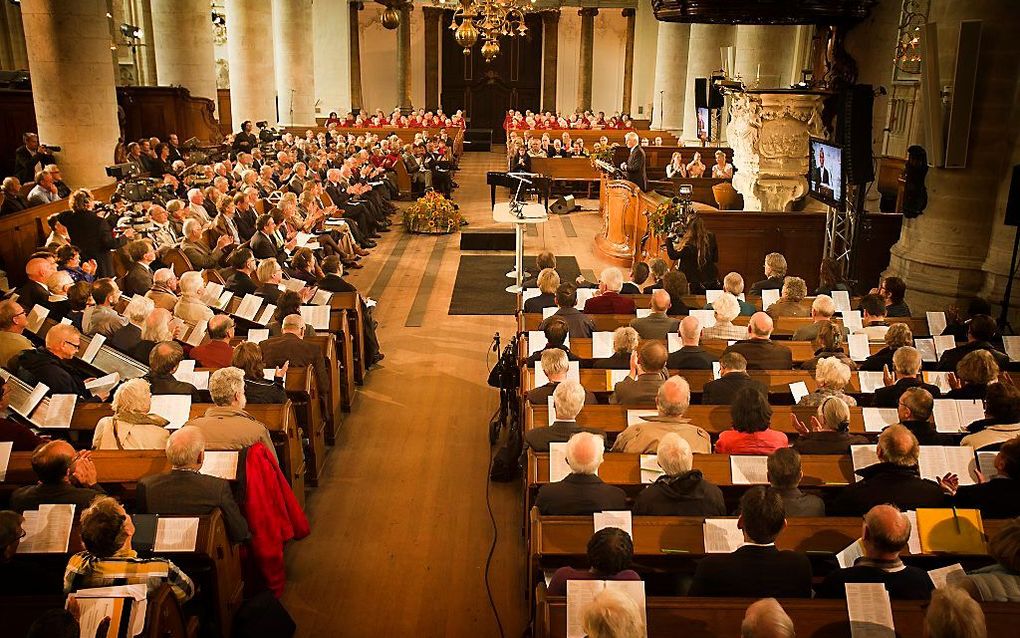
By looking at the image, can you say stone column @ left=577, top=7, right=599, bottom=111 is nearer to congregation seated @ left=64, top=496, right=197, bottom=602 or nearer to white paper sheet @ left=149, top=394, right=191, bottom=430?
white paper sheet @ left=149, top=394, right=191, bottom=430

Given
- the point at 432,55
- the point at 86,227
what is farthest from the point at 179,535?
the point at 432,55

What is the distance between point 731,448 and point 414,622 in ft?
6.42

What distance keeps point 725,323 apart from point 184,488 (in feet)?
14.1

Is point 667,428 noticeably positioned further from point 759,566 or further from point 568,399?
point 759,566

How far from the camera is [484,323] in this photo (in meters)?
10.8

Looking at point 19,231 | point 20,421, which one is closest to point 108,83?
point 19,231

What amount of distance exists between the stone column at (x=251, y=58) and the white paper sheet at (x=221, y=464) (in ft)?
55.7

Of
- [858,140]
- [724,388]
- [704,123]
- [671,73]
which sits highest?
[671,73]

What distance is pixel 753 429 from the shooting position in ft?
15.9

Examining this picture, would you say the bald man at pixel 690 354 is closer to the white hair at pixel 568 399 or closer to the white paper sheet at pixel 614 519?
the white hair at pixel 568 399

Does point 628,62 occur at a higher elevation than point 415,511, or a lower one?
higher

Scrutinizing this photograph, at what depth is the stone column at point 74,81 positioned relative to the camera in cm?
1131

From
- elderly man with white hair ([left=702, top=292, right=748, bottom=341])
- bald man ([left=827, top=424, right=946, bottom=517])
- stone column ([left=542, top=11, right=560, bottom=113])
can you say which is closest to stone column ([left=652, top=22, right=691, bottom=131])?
stone column ([left=542, top=11, right=560, bottom=113])

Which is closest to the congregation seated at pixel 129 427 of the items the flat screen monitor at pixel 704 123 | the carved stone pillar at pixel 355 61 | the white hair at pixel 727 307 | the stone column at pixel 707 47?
the white hair at pixel 727 307
